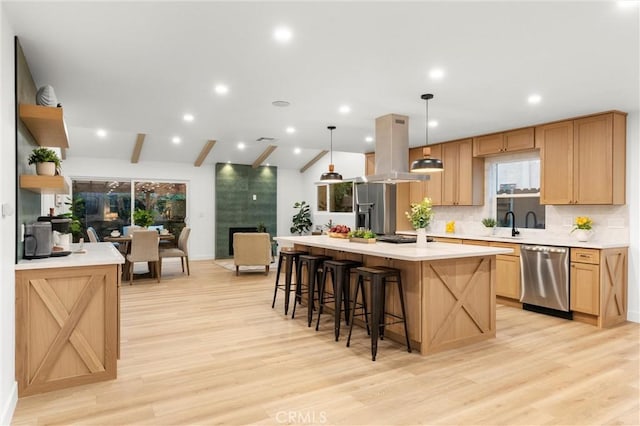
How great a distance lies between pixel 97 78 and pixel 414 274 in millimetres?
3363

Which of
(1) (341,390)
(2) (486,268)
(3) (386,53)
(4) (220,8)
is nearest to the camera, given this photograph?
(4) (220,8)

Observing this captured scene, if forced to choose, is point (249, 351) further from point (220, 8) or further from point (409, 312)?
point (220, 8)

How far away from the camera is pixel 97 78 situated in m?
3.74

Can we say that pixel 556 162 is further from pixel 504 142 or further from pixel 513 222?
pixel 513 222

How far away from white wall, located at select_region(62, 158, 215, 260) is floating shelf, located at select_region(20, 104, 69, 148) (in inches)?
255

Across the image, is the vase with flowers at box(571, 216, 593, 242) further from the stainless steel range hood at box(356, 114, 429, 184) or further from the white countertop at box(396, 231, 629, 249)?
the stainless steel range hood at box(356, 114, 429, 184)

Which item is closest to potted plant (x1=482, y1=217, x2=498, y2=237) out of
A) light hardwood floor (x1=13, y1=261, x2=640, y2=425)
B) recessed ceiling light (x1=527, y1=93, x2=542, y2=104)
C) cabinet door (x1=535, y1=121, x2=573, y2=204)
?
cabinet door (x1=535, y1=121, x2=573, y2=204)

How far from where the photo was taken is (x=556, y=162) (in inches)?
208

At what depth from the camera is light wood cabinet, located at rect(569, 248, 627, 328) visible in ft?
14.8

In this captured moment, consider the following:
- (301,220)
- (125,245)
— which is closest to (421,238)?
(125,245)

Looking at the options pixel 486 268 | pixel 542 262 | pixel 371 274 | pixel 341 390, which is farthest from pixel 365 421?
pixel 542 262

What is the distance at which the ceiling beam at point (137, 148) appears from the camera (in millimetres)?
8638

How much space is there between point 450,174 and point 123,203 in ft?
24.8

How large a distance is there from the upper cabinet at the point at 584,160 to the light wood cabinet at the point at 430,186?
1.73m
